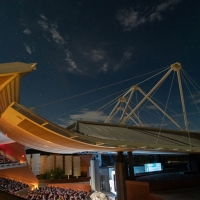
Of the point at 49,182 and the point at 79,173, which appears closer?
the point at 49,182

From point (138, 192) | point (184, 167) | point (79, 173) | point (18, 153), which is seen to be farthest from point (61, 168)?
point (138, 192)

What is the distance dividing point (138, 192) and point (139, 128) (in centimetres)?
768

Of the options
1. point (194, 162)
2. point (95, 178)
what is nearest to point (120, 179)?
point (95, 178)

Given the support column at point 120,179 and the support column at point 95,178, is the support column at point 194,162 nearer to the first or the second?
the support column at point 95,178

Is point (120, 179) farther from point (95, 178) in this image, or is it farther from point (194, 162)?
point (194, 162)

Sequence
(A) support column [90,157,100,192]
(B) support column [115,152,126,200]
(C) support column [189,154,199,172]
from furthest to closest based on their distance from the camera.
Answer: (C) support column [189,154,199,172] < (A) support column [90,157,100,192] < (B) support column [115,152,126,200]

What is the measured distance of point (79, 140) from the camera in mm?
11008

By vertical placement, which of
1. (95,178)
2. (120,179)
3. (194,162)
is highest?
(194,162)

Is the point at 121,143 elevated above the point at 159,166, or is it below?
above

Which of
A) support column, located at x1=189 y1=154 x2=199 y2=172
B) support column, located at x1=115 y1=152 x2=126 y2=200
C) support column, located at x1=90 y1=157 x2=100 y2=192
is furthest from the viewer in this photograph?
support column, located at x1=189 y1=154 x2=199 y2=172

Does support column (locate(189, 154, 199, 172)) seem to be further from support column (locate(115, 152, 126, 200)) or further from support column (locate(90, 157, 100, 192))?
support column (locate(115, 152, 126, 200))

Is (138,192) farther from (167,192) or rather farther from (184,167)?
(184,167)

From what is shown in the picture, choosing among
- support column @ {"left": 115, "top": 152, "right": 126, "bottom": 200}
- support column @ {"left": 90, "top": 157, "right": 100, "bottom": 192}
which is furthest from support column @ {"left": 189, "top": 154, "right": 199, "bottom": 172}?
support column @ {"left": 115, "top": 152, "right": 126, "bottom": 200}

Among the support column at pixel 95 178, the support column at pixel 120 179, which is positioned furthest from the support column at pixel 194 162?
the support column at pixel 120 179
